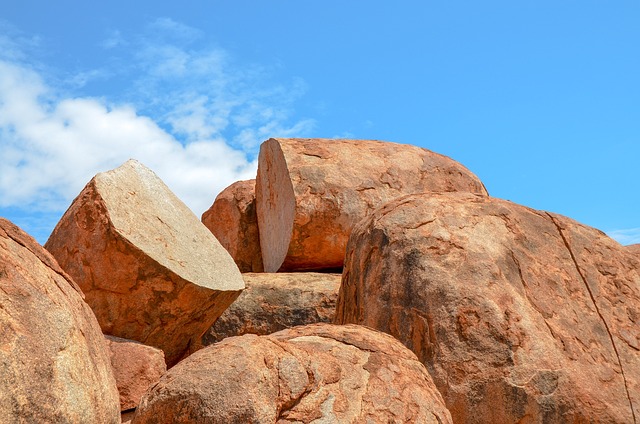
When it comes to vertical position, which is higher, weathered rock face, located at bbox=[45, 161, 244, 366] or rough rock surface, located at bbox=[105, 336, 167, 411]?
weathered rock face, located at bbox=[45, 161, 244, 366]

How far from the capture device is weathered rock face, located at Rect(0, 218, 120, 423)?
293cm

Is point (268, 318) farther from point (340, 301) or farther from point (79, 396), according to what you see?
point (79, 396)

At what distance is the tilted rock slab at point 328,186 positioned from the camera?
7055 millimetres

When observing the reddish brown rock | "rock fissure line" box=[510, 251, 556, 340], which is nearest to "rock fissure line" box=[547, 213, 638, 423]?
"rock fissure line" box=[510, 251, 556, 340]

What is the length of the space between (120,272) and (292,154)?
2230mm

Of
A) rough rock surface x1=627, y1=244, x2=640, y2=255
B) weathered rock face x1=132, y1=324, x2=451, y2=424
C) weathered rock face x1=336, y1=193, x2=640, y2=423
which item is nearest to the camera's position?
weathered rock face x1=132, y1=324, x2=451, y2=424

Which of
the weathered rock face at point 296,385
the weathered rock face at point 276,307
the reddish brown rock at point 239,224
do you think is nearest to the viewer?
the weathered rock face at point 296,385

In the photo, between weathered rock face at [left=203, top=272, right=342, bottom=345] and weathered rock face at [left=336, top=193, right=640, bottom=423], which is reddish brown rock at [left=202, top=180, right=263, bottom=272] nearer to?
weathered rock face at [left=203, top=272, right=342, bottom=345]

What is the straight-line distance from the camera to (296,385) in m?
3.24

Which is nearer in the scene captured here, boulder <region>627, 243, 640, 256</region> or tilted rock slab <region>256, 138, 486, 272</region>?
boulder <region>627, 243, 640, 256</region>

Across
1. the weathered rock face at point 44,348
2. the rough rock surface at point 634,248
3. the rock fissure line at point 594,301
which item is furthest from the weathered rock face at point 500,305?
the weathered rock face at point 44,348

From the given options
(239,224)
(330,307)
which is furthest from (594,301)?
(239,224)

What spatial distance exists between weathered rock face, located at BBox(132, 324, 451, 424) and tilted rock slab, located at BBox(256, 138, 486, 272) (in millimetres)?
3365

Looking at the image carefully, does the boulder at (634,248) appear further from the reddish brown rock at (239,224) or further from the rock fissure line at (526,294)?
the reddish brown rock at (239,224)
